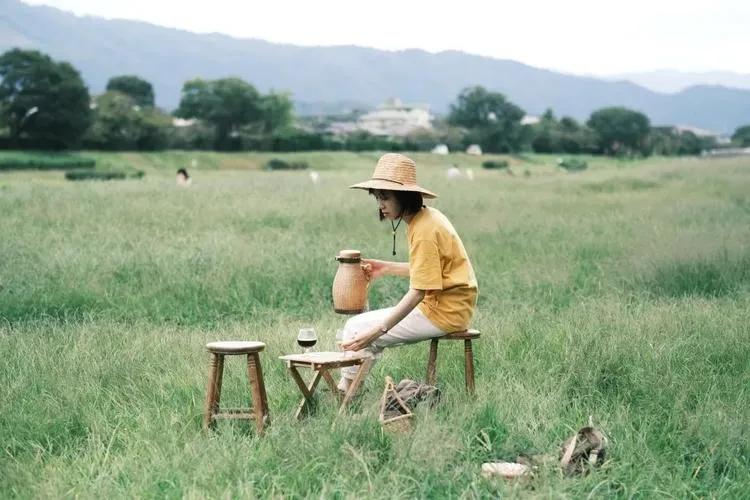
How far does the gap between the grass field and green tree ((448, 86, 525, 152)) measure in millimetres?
99367

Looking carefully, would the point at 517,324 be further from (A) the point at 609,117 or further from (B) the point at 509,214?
(A) the point at 609,117

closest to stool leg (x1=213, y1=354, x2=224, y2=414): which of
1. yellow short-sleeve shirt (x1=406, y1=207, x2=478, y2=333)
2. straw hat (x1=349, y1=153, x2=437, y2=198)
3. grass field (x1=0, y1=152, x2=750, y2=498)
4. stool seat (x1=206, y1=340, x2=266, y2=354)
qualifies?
stool seat (x1=206, y1=340, x2=266, y2=354)

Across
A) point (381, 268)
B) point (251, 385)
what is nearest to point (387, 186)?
point (381, 268)

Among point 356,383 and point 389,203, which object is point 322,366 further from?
point 389,203

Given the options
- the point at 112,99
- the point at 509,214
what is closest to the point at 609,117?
the point at 112,99

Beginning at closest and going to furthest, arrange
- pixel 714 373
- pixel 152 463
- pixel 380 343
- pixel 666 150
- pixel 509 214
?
pixel 152 463, pixel 380 343, pixel 714 373, pixel 509 214, pixel 666 150

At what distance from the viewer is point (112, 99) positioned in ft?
208

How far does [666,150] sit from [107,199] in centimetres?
11254

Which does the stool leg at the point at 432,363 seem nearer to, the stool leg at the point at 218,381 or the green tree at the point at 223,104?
the stool leg at the point at 218,381

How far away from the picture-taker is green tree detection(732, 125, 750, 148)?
17209 cm

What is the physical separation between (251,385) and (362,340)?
0.80 metres

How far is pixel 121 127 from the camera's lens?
63.0m

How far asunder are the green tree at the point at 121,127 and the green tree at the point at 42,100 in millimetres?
2080

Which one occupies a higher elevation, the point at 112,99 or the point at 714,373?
the point at 112,99
